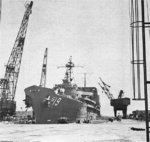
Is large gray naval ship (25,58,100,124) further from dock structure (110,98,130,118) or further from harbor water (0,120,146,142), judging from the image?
dock structure (110,98,130,118)

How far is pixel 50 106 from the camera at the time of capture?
41.3 meters

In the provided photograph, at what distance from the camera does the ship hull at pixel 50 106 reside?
41.1 m

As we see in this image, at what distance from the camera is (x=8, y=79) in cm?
6016

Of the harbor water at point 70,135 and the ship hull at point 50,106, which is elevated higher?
the ship hull at point 50,106

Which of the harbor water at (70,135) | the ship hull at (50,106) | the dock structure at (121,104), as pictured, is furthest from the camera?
the dock structure at (121,104)

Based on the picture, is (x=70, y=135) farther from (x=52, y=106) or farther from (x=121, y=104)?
(x=121, y=104)

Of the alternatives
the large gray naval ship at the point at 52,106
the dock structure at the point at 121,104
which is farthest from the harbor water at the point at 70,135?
the dock structure at the point at 121,104

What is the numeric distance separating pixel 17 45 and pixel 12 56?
9.01 feet

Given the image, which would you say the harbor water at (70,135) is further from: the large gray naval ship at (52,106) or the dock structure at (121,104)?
the dock structure at (121,104)

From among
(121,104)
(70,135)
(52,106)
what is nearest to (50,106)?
(52,106)

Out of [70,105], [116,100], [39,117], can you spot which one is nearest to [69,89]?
[70,105]

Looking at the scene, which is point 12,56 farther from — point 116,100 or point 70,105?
point 116,100

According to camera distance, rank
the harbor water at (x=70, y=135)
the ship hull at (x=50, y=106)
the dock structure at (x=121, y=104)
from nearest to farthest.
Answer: the harbor water at (x=70, y=135) → the ship hull at (x=50, y=106) → the dock structure at (x=121, y=104)

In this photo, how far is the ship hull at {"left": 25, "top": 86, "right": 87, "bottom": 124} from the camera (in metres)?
41.1
